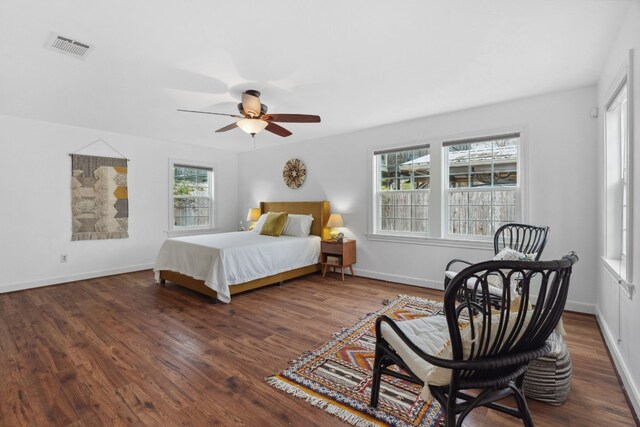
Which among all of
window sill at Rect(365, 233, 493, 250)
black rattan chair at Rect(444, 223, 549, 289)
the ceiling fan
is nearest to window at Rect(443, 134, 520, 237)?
window sill at Rect(365, 233, 493, 250)

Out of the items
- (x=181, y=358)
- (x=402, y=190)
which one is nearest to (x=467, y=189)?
(x=402, y=190)

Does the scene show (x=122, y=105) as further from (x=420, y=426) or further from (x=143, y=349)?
(x=420, y=426)

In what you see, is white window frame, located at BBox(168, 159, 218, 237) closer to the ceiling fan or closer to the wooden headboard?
the wooden headboard

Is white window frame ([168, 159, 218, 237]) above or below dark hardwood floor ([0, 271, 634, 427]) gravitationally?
above

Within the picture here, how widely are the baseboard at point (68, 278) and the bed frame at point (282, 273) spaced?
1179 mm

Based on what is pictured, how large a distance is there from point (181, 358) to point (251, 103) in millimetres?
2420

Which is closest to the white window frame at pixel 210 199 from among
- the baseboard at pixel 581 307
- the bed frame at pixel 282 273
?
the bed frame at pixel 282 273

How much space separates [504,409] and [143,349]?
259 cm

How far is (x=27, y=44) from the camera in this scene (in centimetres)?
235

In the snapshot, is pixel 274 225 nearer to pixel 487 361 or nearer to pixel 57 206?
pixel 57 206

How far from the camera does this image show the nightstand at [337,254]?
4.82 meters

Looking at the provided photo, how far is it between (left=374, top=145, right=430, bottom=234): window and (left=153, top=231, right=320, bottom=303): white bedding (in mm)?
1368

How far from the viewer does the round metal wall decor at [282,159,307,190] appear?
577 cm

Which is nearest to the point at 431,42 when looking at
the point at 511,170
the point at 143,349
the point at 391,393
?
the point at 511,170
